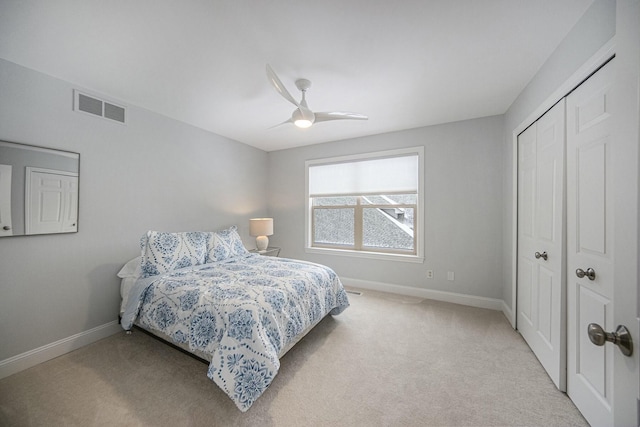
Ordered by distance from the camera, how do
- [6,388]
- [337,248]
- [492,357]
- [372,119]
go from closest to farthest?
[6,388]
[492,357]
[372,119]
[337,248]

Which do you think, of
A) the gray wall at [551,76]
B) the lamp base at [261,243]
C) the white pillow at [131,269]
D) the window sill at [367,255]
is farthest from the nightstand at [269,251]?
the gray wall at [551,76]

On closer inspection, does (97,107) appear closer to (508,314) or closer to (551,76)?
(551,76)

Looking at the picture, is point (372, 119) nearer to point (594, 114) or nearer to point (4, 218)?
point (594, 114)

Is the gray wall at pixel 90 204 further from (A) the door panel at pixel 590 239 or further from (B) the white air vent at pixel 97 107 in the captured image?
(A) the door panel at pixel 590 239

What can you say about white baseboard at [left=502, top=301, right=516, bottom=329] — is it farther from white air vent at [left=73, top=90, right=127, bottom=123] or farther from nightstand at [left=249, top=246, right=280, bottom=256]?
white air vent at [left=73, top=90, right=127, bottom=123]

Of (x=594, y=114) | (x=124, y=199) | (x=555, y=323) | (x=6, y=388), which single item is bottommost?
(x=6, y=388)

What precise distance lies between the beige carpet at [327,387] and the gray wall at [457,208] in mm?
876

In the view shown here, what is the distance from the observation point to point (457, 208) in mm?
3166

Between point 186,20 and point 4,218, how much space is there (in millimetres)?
2139

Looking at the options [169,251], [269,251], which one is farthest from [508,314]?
[169,251]

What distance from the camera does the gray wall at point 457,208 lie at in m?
2.97

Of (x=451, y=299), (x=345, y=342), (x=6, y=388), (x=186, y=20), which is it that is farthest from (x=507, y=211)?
(x=6, y=388)

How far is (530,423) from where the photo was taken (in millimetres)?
1383

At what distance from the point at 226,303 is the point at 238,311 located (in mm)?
Answer: 142
